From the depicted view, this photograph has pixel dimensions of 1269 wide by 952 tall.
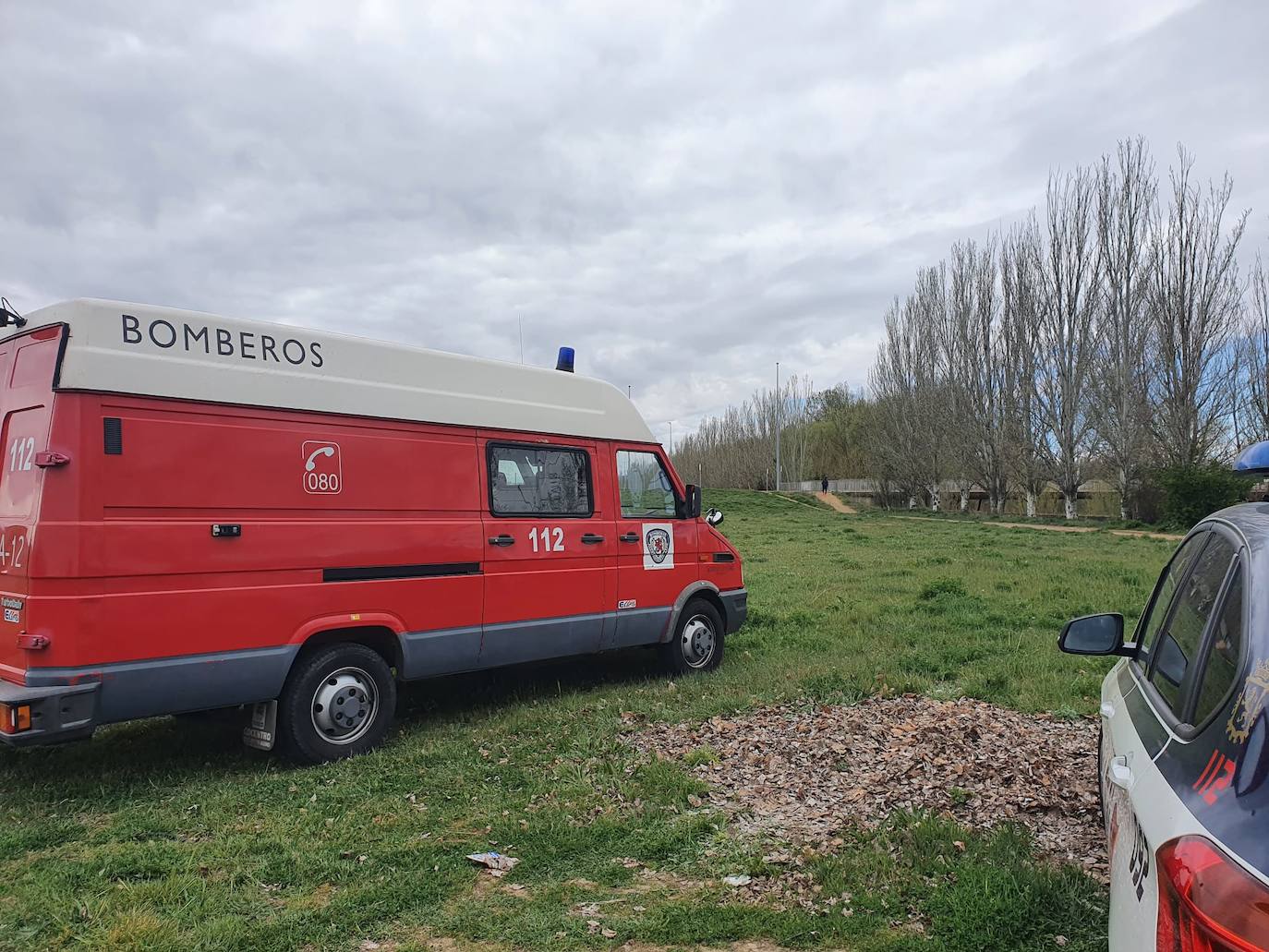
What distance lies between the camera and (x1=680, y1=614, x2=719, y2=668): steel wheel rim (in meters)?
8.66

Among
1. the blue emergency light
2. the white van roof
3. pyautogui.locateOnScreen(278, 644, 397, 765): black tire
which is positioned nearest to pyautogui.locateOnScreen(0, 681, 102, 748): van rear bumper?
pyautogui.locateOnScreen(278, 644, 397, 765): black tire

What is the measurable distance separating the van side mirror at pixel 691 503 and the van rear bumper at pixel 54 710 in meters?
5.05

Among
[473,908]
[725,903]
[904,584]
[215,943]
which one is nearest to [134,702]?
[215,943]

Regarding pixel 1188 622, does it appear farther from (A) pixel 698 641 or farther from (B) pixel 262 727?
(A) pixel 698 641

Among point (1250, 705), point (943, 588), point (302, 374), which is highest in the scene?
point (302, 374)

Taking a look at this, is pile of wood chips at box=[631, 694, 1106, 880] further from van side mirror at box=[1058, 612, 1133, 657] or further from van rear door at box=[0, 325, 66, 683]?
van rear door at box=[0, 325, 66, 683]

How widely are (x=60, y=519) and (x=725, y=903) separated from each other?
3.94m

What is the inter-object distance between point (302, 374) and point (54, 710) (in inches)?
94.6

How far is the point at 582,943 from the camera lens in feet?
11.9

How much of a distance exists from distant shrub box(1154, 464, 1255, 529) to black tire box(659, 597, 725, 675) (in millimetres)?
26198

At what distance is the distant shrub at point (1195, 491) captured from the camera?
29.3 metres

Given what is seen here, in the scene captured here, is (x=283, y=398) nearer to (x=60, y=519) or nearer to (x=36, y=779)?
(x=60, y=519)

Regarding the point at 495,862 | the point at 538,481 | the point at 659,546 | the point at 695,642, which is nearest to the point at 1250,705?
the point at 495,862

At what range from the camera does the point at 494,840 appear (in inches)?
183
